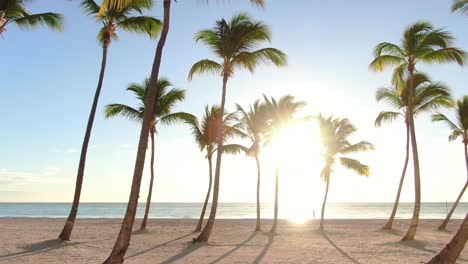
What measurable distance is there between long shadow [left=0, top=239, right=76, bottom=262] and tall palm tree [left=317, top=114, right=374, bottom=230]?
54.6 ft

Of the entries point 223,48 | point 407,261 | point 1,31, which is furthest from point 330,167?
point 1,31

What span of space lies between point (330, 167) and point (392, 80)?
8248 mm

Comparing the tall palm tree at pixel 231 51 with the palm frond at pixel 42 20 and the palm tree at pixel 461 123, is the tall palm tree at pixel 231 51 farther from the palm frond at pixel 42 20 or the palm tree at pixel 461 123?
the palm tree at pixel 461 123

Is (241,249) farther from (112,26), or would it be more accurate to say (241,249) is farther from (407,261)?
(112,26)

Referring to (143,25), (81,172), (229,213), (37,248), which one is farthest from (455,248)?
(229,213)

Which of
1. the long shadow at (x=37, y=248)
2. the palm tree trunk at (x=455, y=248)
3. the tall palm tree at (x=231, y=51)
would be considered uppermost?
the tall palm tree at (x=231, y=51)

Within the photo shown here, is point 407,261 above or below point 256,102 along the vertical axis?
below

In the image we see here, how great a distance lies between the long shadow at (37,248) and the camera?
12.5 meters

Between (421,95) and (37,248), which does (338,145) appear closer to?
(421,95)

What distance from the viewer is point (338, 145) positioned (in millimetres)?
27031

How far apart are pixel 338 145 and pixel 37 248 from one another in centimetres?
1876

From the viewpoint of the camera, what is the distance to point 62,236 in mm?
16297

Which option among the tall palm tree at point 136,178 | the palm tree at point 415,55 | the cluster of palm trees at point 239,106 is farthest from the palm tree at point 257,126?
the tall palm tree at point 136,178

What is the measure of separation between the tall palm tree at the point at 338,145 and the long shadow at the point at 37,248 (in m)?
16.6
